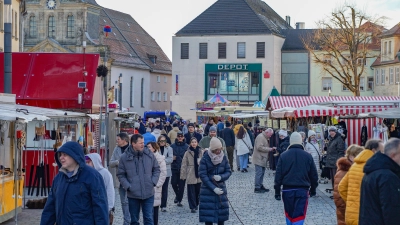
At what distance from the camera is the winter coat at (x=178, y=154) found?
18.4m

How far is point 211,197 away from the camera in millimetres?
13031

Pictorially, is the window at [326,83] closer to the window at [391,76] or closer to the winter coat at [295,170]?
the window at [391,76]

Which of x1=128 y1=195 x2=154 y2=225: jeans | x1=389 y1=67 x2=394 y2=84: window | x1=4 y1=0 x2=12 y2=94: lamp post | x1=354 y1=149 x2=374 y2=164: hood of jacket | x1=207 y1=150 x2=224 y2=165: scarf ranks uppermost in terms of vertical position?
x1=389 y1=67 x2=394 y2=84: window

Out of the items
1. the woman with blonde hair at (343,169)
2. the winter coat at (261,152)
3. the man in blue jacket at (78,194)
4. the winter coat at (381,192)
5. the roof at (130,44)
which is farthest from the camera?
the roof at (130,44)

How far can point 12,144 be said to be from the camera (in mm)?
17000

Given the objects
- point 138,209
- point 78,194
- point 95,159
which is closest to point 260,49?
point 138,209

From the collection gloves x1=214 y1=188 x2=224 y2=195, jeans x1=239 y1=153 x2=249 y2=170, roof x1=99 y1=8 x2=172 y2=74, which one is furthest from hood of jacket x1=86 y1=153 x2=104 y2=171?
roof x1=99 y1=8 x2=172 y2=74

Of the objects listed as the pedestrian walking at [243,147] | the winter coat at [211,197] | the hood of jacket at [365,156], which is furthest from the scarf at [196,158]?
the pedestrian walking at [243,147]

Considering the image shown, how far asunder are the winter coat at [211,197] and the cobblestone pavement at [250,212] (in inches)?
114

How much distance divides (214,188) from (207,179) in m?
0.22

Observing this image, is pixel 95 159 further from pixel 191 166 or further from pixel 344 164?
pixel 191 166

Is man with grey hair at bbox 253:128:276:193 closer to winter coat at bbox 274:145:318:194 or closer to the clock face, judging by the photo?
winter coat at bbox 274:145:318:194

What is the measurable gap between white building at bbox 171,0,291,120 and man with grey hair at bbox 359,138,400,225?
7230 centimetres

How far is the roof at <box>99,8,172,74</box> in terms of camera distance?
9219 centimetres
